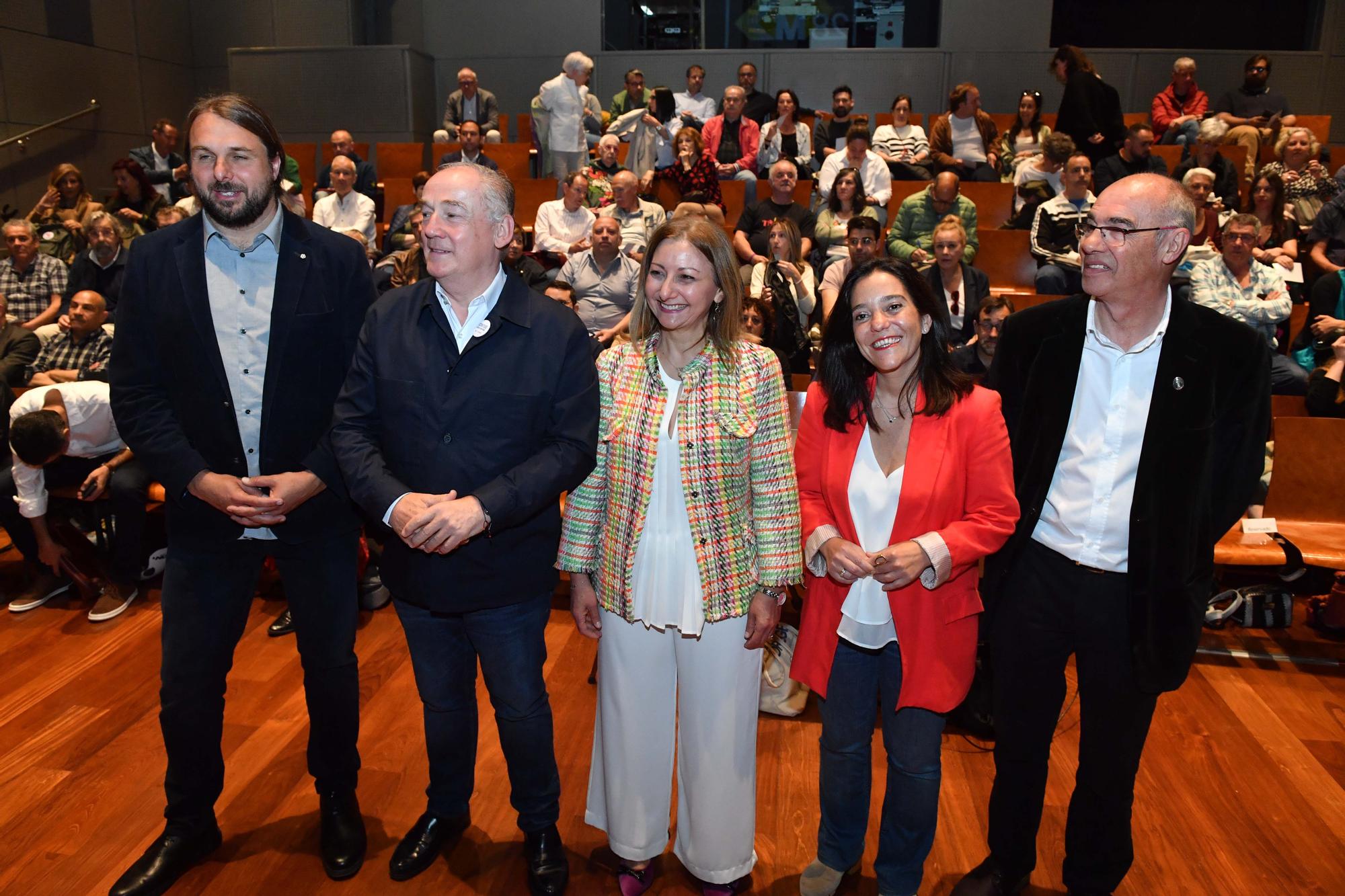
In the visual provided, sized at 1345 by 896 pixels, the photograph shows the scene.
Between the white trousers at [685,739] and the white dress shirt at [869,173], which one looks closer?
the white trousers at [685,739]

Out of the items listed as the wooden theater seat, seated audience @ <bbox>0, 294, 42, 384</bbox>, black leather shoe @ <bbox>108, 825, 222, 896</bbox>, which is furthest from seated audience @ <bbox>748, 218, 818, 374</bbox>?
seated audience @ <bbox>0, 294, 42, 384</bbox>

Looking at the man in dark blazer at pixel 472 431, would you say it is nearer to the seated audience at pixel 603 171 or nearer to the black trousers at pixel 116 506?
the black trousers at pixel 116 506

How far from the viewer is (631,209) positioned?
607cm

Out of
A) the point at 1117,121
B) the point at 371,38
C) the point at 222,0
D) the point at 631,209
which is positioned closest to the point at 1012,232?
the point at 1117,121

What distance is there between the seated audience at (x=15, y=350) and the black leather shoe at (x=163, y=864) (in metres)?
3.38

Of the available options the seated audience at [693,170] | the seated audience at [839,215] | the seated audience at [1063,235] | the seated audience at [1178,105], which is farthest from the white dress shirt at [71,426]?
the seated audience at [1178,105]

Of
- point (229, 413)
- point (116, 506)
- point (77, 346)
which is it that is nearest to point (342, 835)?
point (229, 413)

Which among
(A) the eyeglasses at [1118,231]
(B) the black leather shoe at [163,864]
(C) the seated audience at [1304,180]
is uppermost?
(C) the seated audience at [1304,180]

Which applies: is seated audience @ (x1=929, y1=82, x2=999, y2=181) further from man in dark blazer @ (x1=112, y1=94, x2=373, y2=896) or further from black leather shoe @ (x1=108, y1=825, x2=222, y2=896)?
black leather shoe @ (x1=108, y1=825, x2=222, y2=896)

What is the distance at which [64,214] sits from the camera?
6.96m

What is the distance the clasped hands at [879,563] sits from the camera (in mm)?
1715

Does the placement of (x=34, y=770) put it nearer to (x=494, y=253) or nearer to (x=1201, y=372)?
(x=494, y=253)

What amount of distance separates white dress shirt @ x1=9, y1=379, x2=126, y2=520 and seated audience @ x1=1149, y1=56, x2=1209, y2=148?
28.0ft

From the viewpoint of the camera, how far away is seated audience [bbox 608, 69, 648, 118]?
28.5 feet
